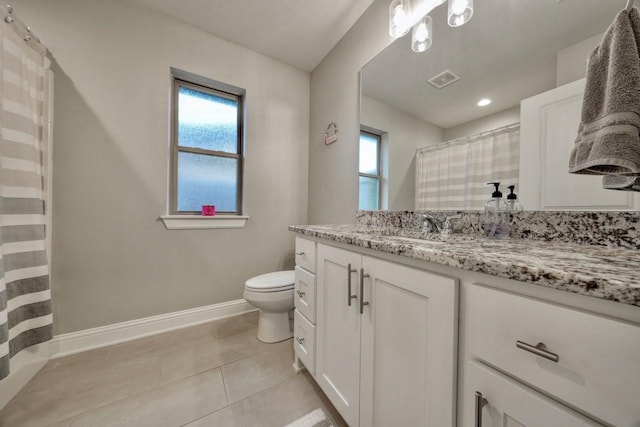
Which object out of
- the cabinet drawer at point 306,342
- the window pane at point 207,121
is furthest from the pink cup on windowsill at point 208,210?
the cabinet drawer at point 306,342

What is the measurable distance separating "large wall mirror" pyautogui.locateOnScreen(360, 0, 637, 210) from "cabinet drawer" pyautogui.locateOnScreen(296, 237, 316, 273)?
24.1 inches

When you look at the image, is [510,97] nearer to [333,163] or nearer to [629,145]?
[629,145]

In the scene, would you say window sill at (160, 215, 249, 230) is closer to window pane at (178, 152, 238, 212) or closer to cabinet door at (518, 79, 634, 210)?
window pane at (178, 152, 238, 212)

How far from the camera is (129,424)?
0.97 meters

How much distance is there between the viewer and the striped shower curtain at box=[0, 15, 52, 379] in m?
1.02

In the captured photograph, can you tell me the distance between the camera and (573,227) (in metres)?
0.72

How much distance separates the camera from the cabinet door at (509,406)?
0.36 m

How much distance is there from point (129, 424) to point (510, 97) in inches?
85.0

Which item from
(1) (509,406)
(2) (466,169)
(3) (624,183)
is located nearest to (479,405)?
(1) (509,406)

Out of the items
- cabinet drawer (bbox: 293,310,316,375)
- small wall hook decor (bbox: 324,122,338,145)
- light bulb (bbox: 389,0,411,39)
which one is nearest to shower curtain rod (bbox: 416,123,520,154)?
light bulb (bbox: 389,0,411,39)

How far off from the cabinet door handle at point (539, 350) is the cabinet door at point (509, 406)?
0.26 ft

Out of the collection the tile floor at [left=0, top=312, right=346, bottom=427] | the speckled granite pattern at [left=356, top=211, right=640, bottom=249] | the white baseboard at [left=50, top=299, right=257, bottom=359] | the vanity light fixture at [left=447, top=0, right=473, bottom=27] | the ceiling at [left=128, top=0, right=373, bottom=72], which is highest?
the ceiling at [left=128, top=0, right=373, bottom=72]

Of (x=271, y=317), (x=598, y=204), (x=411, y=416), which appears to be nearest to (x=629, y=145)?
(x=598, y=204)

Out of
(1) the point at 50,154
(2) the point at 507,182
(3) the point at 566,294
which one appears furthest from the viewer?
(1) the point at 50,154
